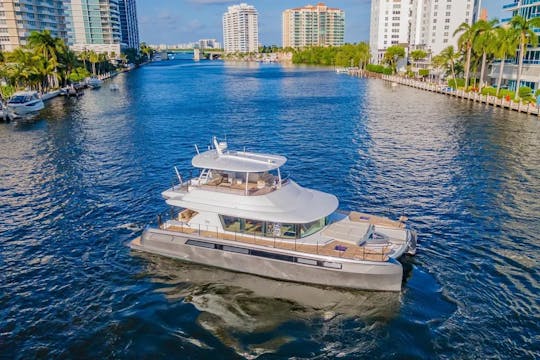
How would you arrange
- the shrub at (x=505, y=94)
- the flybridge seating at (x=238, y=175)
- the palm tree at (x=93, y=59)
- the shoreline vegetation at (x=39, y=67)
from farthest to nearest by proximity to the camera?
the palm tree at (x=93, y=59) < the shoreline vegetation at (x=39, y=67) < the shrub at (x=505, y=94) < the flybridge seating at (x=238, y=175)

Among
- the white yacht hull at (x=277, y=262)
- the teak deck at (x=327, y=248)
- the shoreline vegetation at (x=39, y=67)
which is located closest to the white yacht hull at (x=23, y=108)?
the shoreline vegetation at (x=39, y=67)

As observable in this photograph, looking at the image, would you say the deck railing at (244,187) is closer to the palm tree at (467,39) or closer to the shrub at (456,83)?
the palm tree at (467,39)

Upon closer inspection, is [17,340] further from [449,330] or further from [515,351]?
[515,351]

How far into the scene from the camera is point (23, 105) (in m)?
80.1

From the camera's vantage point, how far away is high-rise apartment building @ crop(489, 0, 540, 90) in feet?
272

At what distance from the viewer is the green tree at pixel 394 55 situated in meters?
176

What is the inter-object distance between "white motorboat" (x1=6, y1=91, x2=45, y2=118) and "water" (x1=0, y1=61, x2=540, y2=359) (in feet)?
56.5

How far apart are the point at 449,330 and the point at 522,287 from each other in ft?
20.8

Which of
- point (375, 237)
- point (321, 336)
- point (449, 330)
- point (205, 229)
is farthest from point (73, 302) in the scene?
point (449, 330)

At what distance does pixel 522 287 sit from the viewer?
2312 cm

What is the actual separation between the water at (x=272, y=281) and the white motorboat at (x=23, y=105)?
1722 centimetres

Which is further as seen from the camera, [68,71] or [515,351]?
[68,71]

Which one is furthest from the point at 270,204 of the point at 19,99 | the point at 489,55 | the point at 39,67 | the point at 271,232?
the point at 39,67

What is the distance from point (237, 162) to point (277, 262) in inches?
269
